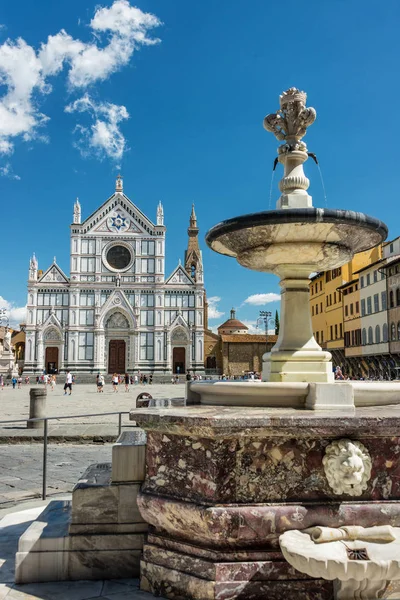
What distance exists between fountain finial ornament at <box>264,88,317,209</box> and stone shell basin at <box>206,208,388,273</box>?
673 millimetres

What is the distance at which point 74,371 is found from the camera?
2159 inches

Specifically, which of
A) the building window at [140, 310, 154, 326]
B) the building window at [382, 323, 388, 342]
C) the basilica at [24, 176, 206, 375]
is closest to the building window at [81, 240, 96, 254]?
the basilica at [24, 176, 206, 375]

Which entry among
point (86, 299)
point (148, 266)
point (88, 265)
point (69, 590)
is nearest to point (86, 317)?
point (86, 299)

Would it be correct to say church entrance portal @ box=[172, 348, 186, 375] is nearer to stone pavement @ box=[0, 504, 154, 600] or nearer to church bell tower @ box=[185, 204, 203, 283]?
church bell tower @ box=[185, 204, 203, 283]

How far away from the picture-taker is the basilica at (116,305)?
55.7 m

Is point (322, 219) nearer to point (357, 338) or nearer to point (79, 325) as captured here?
point (357, 338)

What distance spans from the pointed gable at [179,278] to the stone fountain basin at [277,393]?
5348 centimetres

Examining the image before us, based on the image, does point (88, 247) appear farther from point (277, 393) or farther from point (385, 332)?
point (277, 393)

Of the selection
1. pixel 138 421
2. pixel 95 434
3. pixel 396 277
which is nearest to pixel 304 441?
pixel 138 421

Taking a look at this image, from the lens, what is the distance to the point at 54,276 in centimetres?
5769

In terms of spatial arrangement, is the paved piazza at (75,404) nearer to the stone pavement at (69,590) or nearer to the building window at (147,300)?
the stone pavement at (69,590)

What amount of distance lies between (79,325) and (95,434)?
46.0 meters

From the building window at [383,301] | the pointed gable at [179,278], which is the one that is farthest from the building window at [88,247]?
the building window at [383,301]

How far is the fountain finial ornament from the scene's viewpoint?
17.8 feet
